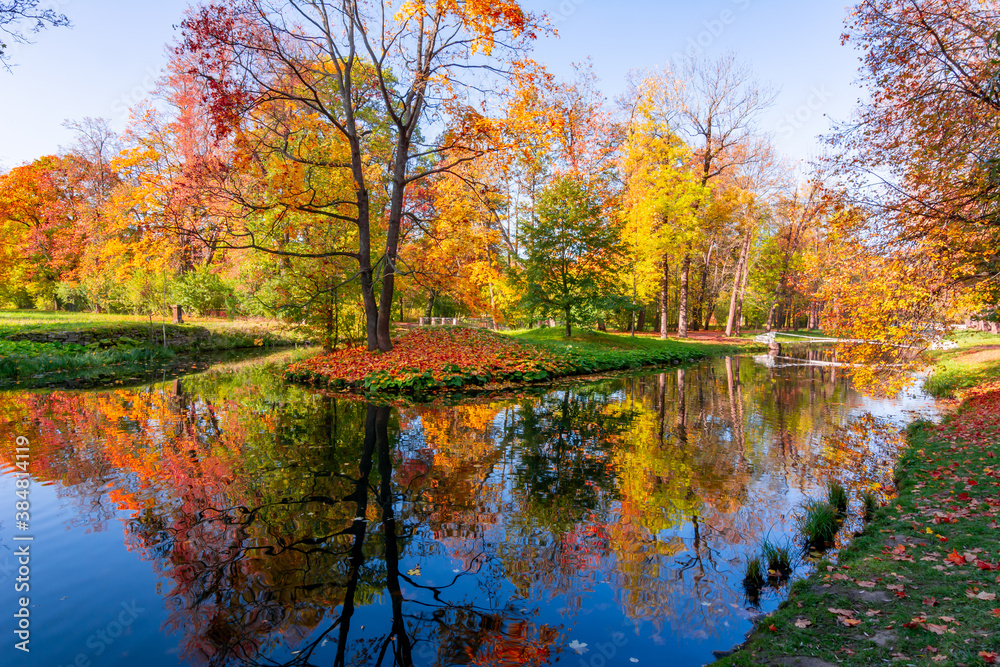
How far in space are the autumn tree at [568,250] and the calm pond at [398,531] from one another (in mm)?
12290

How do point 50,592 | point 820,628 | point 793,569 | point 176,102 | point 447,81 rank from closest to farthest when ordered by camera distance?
1. point 820,628
2. point 50,592
3. point 793,569
4. point 447,81
5. point 176,102

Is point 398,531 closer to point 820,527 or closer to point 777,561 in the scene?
point 777,561

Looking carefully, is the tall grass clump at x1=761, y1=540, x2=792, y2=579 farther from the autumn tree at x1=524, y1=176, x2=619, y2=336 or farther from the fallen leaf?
the autumn tree at x1=524, y1=176, x2=619, y2=336

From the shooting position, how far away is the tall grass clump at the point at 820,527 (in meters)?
4.80

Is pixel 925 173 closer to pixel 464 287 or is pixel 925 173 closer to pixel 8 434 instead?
pixel 8 434

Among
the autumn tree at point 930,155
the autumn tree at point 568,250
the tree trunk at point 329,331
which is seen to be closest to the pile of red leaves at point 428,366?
Answer: the tree trunk at point 329,331

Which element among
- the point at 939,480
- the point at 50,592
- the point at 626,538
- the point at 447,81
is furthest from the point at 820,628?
the point at 447,81

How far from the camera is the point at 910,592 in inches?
141

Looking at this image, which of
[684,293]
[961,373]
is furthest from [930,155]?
[684,293]

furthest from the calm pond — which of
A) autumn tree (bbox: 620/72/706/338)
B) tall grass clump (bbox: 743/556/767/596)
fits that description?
autumn tree (bbox: 620/72/706/338)

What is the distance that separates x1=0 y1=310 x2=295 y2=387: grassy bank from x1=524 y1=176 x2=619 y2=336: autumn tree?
37.1 feet

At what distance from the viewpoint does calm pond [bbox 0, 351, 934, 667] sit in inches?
133

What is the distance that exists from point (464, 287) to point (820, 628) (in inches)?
1000

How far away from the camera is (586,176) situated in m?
25.6
